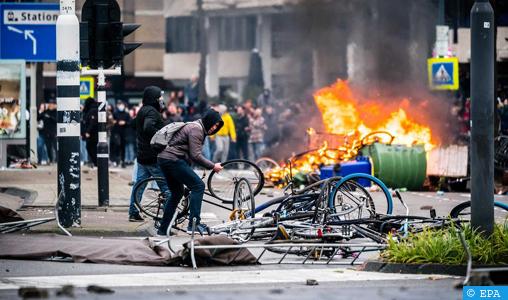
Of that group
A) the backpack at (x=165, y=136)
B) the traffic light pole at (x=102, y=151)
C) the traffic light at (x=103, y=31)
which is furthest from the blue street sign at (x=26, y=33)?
the backpack at (x=165, y=136)

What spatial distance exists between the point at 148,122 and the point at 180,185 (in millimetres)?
2086

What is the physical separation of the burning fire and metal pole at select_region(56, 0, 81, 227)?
931 centimetres

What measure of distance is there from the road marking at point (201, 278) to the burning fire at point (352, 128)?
1269 centimetres

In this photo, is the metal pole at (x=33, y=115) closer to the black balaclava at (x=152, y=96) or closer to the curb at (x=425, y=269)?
the black balaclava at (x=152, y=96)

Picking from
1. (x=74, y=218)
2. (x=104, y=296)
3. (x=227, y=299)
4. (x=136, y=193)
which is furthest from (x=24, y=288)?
(x=136, y=193)

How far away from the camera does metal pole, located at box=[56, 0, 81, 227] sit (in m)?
14.8

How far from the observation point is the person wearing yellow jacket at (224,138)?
32.7 metres

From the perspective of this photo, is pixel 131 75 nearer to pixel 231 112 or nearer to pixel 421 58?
pixel 231 112

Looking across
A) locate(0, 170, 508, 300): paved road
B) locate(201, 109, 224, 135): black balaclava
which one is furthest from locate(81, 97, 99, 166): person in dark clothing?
locate(0, 170, 508, 300): paved road

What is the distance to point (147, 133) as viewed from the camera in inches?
645

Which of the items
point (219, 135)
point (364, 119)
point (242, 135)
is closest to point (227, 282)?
point (364, 119)

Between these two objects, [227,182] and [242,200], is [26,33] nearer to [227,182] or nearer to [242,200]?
[227,182]

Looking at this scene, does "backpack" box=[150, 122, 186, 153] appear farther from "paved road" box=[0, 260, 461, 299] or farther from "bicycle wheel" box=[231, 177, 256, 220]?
"paved road" box=[0, 260, 461, 299]

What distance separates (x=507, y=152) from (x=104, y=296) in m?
15.9
